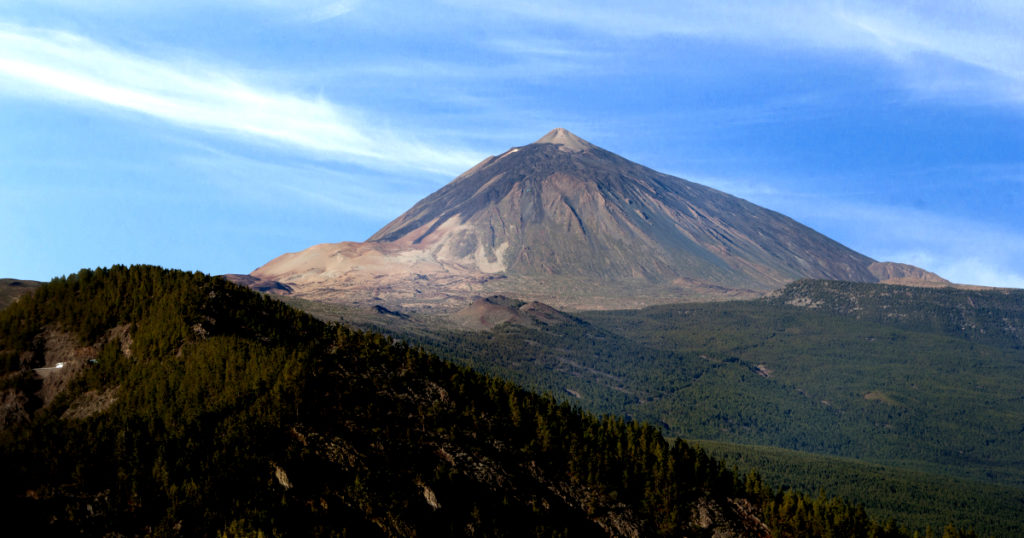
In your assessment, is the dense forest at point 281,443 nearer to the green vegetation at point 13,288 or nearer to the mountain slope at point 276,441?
the mountain slope at point 276,441

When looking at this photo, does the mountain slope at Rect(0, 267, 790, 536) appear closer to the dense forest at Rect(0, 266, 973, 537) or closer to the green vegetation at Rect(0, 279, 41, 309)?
the dense forest at Rect(0, 266, 973, 537)

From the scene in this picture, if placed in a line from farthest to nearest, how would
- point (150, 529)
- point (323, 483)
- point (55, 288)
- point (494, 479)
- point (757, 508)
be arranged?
1. point (757, 508)
2. point (55, 288)
3. point (494, 479)
4. point (323, 483)
5. point (150, 529)

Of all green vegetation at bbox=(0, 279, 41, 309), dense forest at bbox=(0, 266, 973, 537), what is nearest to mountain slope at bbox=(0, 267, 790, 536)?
dense forest at bbox=(0, 266, 973, 537)

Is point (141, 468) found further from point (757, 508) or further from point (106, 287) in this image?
point (757, 508)

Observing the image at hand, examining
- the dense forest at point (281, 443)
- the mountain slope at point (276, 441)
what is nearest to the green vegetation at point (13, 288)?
the dense forest at point (281, 443)

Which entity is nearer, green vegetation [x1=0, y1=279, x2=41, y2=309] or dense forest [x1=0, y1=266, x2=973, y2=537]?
dense forest [x1=0, y1=266, x2=973, y2=537]

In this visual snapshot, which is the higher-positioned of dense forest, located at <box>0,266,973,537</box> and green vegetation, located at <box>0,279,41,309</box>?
green vegetation, located at <box>0,279,41,309</box>

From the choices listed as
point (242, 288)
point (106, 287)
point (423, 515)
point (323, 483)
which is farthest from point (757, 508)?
point (106, 287)

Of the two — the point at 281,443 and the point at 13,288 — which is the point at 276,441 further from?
the point at 13,288

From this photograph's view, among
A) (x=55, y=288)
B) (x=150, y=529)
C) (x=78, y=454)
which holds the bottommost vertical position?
(x=150, y=529)
